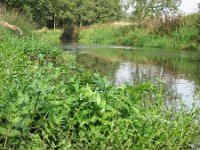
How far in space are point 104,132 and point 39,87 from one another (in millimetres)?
478

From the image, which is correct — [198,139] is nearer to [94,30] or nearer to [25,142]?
[25,142]

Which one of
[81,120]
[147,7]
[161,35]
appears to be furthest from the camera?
[147,7]

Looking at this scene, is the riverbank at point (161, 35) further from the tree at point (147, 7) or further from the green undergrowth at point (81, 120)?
the green undergrowth at point (81, 120)

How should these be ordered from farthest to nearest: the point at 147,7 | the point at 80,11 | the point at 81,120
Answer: the point at 80,11 → the point at 147,7 → the point at 81,120

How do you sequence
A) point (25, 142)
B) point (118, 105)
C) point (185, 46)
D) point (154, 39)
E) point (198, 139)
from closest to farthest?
point (25, 142), point (118, 105), point (198, 139), point (185, 46), point (154, 39)

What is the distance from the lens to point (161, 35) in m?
18.3

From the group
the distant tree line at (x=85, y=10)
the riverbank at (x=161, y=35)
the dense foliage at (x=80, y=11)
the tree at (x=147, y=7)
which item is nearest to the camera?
the riverbank at (x=161, y=35)

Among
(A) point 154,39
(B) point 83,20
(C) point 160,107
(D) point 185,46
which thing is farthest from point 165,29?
(B) point 83,20

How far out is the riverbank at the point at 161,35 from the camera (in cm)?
1589

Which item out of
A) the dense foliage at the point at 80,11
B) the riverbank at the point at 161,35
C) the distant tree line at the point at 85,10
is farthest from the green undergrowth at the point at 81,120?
the dense foliage at the point at 80,11

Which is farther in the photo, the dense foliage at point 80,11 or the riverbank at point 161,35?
the dense foliage at point 80,11

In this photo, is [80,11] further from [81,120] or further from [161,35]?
[81,120]

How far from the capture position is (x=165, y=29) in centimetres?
1841

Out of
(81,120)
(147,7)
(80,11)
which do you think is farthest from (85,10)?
(81,120)
